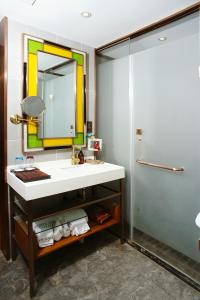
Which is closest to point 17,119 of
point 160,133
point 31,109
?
point 31,109

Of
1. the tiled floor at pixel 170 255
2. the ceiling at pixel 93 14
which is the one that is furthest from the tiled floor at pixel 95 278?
the ceiling at pixel 93 14

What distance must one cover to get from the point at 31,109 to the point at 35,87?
9.7 inches

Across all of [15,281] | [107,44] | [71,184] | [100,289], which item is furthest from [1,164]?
[107,44]

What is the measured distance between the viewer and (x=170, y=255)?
76.7 inches

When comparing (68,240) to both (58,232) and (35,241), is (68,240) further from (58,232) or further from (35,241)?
(35,241)

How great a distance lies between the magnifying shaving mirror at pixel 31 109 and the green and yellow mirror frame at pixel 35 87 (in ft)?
0.21

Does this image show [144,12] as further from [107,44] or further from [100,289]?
[100,289]

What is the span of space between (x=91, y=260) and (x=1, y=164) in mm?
1280

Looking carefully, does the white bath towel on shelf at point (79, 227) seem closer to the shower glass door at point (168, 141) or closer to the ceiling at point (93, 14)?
the shower glass door at point (168, 141)

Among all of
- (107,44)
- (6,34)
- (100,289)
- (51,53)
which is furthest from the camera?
(107,44)

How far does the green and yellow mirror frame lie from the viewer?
79.1 inches

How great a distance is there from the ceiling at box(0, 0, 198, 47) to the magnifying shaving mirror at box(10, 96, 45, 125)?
714mm

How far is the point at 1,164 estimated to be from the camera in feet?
6.71

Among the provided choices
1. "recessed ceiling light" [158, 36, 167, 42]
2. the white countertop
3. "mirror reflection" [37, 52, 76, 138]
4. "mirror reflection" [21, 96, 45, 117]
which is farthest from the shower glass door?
"mirror reflection" [21, 96, 45, 117]
